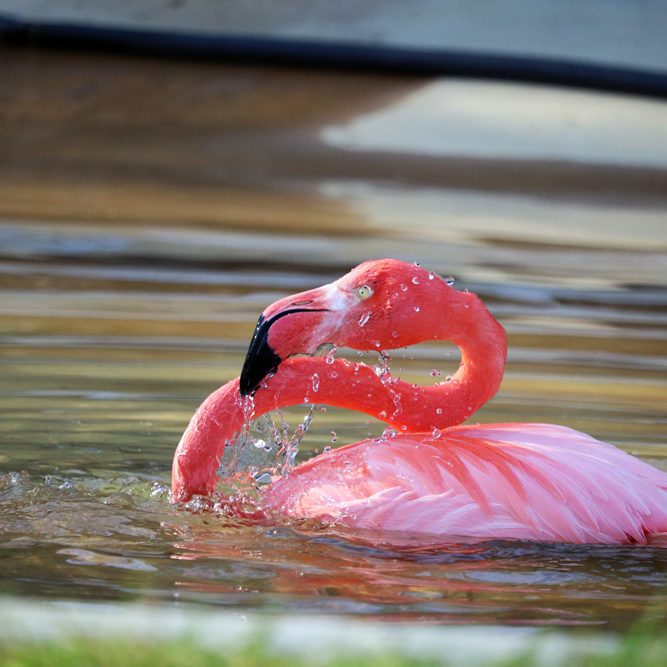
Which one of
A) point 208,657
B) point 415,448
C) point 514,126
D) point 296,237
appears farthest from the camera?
point 514,126

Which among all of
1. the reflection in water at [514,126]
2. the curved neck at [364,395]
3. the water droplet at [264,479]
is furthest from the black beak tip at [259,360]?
the reflection in water at [514,126]

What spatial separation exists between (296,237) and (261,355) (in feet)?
25.7

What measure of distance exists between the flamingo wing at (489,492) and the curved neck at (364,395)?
16 cm

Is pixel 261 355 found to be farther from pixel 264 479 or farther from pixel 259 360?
pixel 264 479

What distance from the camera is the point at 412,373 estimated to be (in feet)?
22.2

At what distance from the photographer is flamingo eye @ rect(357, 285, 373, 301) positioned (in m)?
4.30

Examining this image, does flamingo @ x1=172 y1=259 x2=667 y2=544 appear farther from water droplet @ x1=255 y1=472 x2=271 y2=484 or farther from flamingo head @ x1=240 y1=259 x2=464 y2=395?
water droplet @ x1=255 y1=472 x2=271 y2=484

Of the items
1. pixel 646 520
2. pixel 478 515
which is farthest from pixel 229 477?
pixel 646 520

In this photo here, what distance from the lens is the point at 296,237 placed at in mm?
11984

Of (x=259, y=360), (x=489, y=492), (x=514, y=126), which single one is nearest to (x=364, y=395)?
(x=259, y=360)

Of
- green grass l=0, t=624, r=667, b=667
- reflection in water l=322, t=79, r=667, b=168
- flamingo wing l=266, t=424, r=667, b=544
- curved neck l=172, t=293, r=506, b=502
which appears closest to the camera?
green grass l=0, t=624, r=667, b=667

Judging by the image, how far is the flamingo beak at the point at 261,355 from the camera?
4156mm

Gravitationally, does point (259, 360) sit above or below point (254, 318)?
above


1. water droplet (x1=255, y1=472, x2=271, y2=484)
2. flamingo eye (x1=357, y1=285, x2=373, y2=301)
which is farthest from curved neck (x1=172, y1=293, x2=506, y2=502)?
water droplet (x1=255, y1=472, x2=271, y2=484)
